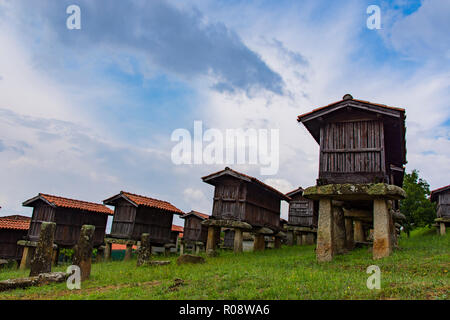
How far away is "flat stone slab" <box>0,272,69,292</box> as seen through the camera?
10.0 m

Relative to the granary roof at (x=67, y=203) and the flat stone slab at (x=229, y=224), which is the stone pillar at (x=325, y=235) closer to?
the flat stone slab at (x=229, y=224)

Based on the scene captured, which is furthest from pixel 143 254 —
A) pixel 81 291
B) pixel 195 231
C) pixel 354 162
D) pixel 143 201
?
pixel 195 231

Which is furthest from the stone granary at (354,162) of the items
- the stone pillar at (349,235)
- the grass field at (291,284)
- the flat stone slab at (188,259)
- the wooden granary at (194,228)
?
the wooden granary at (194,228)

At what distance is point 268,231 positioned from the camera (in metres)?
22.5

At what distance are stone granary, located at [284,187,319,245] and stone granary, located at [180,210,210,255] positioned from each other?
9144mm

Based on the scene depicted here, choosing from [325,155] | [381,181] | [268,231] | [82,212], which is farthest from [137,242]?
[381,181]

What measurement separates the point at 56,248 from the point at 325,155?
20582 mm

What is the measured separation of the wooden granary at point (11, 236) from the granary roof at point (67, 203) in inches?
94.9

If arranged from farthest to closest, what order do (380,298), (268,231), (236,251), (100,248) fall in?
(100,248) < (268,231) < (236,251) < (380,298)

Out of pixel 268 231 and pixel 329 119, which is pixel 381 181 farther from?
pixel 268 231

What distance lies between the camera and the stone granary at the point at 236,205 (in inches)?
781

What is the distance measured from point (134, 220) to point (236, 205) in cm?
835

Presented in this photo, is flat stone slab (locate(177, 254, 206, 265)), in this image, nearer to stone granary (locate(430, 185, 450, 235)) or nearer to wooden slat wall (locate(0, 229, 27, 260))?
wooden slat wall (locate(0, 229, 27, 260))

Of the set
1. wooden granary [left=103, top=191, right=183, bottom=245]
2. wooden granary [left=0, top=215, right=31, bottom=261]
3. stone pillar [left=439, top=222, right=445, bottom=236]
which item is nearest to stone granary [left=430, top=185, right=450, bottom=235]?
stone pillar [left=439, top=222, right=445, bottom=236]
